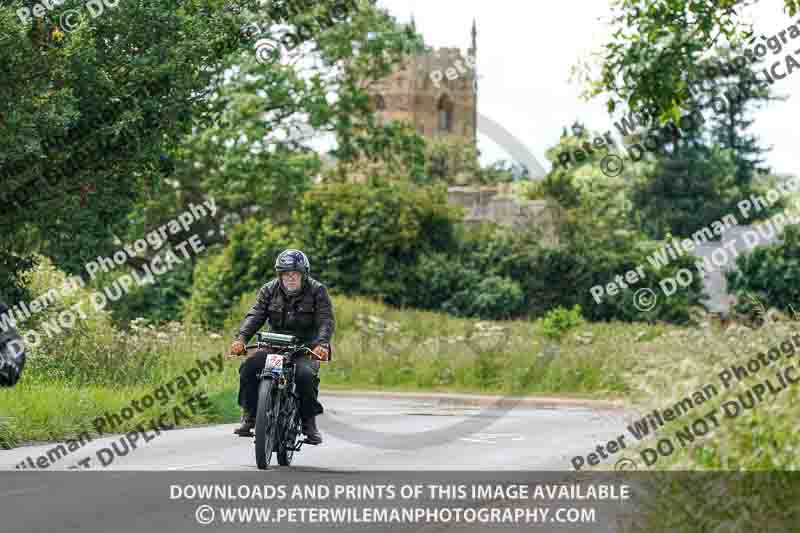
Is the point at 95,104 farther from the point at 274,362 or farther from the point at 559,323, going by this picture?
the point at 559,323

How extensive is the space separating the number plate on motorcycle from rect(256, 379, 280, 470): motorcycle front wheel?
0.14m

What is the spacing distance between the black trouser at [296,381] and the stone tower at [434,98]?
104 metres

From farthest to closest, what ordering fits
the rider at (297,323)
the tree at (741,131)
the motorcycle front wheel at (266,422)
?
1. the tree at (741,131)
2. the rider at (297,323)
3. the motorcycle front wheel at (266,422)

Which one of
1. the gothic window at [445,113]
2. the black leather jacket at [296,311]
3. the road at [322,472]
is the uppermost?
the gothic window at [445,113]

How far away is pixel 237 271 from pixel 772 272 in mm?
20911

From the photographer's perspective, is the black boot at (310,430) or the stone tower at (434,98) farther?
the stone tower at (434,98)

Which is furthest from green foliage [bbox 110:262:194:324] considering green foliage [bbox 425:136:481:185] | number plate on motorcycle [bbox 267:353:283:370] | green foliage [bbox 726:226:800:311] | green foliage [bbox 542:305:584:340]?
green foliage [bbox 425:136:481:185]

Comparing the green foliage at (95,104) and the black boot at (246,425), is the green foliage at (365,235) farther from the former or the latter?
the black boot at (246,425)

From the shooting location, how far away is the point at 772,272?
185 ft

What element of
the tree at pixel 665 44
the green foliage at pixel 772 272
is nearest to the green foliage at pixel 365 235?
the green foliage at pixel 772 272

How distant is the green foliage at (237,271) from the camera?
46.6 m

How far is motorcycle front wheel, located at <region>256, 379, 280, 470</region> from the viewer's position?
13.1 m

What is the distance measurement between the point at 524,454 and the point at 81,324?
9609 millimetres

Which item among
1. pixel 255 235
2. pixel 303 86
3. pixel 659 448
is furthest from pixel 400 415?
pixel 303 86
